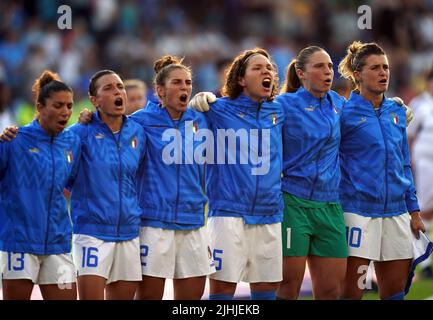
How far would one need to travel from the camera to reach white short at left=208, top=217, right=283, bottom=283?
25.7 feet

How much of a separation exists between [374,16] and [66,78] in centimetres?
604

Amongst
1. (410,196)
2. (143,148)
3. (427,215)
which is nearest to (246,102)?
(143,148)

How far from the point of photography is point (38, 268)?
7469 mm

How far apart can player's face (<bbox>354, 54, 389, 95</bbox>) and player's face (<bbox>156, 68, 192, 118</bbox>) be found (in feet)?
4.35

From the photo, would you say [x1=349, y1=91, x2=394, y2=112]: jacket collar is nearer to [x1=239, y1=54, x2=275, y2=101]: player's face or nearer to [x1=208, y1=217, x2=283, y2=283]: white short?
[x1=239, y1=54, x2=275, y2=101]: player's face

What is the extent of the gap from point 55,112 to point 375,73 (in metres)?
2.34

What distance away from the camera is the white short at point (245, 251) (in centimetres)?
785

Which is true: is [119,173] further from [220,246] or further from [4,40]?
[4,40]

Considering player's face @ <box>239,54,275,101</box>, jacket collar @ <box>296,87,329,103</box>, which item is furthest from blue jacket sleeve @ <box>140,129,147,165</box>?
jacket collar @ <box>296,87,329,103</box>

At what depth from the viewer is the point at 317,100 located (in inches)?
325

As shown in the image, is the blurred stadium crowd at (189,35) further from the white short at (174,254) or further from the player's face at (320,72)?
the white short at (174,254)
